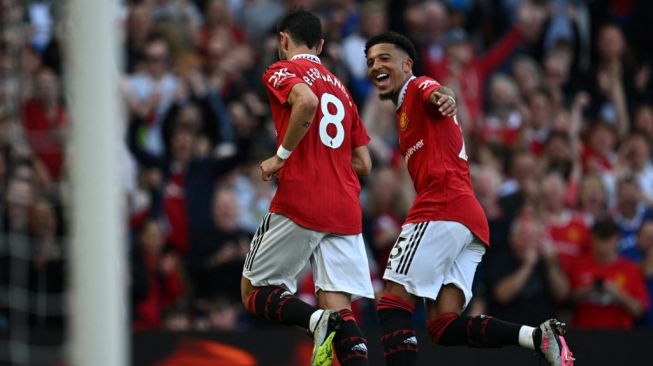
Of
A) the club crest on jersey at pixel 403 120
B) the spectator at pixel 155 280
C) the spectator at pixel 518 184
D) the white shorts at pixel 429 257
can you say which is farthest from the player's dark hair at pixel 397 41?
the spectator at pixel 518 184

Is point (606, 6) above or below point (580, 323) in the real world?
above

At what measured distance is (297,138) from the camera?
25.0 feet

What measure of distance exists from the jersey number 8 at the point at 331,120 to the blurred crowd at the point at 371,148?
1922 millimetres

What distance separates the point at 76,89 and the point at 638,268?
7281 mm

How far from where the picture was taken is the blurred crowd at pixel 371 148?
33.0ft

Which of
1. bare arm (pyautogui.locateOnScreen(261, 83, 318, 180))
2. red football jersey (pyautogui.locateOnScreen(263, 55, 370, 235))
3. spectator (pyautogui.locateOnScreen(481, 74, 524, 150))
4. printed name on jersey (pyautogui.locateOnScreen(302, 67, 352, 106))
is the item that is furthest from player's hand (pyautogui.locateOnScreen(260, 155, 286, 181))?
spectator (pyautogui.locateOnScreen(481, 74, 524, 150))

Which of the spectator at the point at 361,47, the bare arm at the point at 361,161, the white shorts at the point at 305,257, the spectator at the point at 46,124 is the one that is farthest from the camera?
the spectator at the point at 361,47

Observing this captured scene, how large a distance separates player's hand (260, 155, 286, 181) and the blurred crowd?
1740 millimetres

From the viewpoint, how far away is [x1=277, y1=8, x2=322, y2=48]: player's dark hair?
7988mm

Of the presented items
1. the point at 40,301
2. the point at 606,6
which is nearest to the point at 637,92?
the point at 606,6

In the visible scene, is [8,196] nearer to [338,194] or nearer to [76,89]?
[338,194]

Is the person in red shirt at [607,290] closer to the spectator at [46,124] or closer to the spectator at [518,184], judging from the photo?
the spectator at [518,184]

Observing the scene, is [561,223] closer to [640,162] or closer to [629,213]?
[629,213]

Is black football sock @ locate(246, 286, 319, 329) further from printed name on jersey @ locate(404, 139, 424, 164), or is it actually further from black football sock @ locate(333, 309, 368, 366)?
printed name on jersey @ locate(404, 139, 424, 164)
